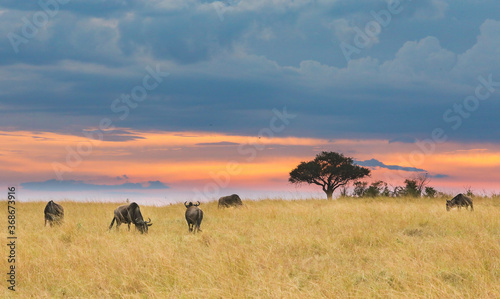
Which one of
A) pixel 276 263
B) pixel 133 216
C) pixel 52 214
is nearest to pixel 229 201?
pixel 133 216

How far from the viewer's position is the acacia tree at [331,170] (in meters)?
38.7

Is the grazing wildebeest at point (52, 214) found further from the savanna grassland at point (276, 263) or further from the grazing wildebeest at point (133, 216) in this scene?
the grazing wildebeest at point (133, 216)

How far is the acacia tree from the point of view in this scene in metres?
38.7

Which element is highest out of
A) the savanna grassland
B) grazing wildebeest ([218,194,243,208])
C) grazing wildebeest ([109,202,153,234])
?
grazing wildebeest ([218,194,243,208])

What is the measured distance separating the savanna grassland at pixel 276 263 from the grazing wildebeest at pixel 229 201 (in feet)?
28.7

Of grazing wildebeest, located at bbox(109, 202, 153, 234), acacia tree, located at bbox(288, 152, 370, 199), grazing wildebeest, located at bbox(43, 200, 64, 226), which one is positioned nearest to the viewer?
grazing wildebeest, located at bbox(109, 202, 153, 234)

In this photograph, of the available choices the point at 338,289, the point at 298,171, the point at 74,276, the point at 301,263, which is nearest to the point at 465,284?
the point at 338,289

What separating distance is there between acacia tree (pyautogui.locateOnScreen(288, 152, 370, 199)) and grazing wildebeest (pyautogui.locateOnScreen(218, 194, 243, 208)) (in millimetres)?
16463

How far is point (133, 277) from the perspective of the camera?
318 inches

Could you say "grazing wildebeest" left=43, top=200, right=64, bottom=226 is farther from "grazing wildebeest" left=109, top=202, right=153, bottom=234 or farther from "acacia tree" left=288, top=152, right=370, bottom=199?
"acacia tree" left=288, top=152, right=370, bottom=199

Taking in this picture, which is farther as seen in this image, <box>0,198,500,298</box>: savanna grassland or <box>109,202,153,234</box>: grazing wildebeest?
<box>109,202,153,234</box>: grazing wildebeest


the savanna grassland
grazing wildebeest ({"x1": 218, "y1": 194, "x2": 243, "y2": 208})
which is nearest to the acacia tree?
grazing wildebeest ({"x1": 218, "y1": 194, "x2": 243, "y2": 208})

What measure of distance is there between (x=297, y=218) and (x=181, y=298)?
10.7m

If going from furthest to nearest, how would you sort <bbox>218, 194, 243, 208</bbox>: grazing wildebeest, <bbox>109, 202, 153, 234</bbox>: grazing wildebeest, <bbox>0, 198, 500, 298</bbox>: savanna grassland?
<bbox>218, 194, 243, 208</bbox>: grazing wildebeest
<bbox>109, 202, 153, 234</bbox>: grazing wildebeest
<bbox>0, 198, 500, 298</bbox>: savanna grassland
